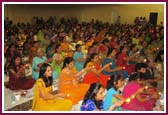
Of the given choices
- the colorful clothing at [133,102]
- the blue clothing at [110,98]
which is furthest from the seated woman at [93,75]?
the blue clothing at [110,98]

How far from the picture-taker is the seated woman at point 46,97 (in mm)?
4328

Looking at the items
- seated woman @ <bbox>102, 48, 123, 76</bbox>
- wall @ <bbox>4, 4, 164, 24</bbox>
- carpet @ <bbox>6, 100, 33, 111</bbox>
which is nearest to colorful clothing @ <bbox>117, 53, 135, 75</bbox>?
seated woman @ <bbox>102, 48, 123, 76</bbox>

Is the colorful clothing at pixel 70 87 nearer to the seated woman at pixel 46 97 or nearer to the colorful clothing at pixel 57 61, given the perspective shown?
the seated woman at pixel 46 97

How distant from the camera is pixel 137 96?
4.36 metres

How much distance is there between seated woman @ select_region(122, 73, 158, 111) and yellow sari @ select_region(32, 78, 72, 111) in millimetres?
823

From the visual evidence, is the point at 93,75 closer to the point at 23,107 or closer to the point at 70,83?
the point at 70,83

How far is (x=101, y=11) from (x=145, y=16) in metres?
2.45

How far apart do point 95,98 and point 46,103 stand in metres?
0.82

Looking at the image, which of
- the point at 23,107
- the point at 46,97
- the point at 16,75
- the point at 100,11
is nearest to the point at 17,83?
the point at 16,75

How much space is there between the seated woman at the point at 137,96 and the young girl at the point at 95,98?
29 cm

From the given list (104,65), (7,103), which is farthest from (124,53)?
(7,103)

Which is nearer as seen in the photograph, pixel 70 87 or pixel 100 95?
pixel 100 95

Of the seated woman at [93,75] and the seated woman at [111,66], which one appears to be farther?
the seated woman at [111,66]

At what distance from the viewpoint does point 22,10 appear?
641 inches
